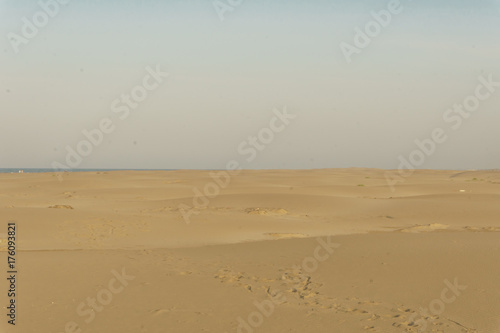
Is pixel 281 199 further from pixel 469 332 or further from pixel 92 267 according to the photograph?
pixel 469 332

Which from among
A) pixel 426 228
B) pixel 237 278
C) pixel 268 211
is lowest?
pixel 237 278

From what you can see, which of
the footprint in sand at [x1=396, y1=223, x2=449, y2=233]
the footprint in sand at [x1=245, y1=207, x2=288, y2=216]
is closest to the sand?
the footprint in sand at [x1=396, y1=223, x2=449, y2=233]

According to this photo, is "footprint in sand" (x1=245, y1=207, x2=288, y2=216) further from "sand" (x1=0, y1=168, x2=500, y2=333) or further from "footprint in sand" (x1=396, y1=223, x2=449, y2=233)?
"footprint in sand" (x1=396, y1=223, x2=449, y2=233)

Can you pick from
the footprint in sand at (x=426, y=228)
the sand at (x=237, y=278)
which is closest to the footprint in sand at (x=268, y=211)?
the sand at (x=237, y=278)

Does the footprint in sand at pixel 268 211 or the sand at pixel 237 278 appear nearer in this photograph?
the sand at pixel 237 278

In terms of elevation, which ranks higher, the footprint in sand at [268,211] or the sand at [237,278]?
the footprint in sand at [268,211]

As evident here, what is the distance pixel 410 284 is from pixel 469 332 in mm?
2108

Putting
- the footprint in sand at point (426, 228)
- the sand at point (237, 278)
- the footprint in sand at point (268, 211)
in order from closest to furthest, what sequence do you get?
the sand at point (237, 278)
the footprint in sand at point (426, 228)
the footprint in sand at point (268, 211)

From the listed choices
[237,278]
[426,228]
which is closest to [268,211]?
[426,228]

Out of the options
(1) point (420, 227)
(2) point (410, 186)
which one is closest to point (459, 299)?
(1) point (420, 227)

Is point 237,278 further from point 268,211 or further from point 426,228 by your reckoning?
point 268,211

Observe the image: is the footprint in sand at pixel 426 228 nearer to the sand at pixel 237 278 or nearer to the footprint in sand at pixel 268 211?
the sand at pixel 237 278

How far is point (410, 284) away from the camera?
873 cm

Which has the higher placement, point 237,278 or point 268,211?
point 268,211
